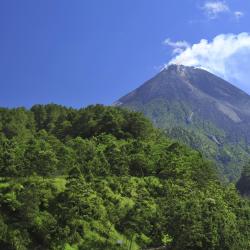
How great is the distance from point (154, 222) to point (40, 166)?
13217 mm

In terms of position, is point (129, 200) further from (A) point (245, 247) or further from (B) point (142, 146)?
(B) point (142, 146)

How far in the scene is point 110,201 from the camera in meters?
52.6

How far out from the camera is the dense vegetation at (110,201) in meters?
45.7

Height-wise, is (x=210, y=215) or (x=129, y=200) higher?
(x=129, y=200)

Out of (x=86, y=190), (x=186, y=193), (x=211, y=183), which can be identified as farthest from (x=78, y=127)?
(x=86, y=190)

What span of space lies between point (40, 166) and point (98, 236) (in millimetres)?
10534

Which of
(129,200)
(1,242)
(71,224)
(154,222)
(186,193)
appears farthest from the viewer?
(186,193)

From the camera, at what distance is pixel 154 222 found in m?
50.6

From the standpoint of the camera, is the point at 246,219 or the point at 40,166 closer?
the point at 40,166

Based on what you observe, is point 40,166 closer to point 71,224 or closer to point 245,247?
point 71,224

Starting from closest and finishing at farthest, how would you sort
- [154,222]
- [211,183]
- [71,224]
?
1. [71,224]
2. [154,222]
3. [211,183]

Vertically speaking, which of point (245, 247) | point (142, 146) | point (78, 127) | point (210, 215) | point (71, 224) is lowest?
point (245, 247)

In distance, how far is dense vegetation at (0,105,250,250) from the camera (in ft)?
150

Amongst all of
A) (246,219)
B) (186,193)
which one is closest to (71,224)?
(186,193)
